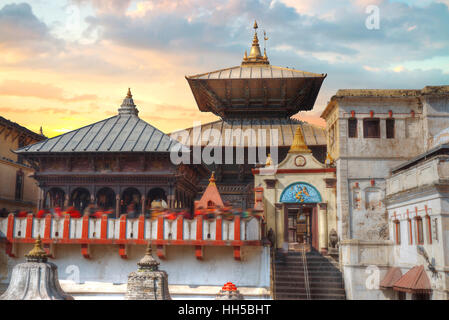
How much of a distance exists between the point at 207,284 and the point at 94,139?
38.0 feet

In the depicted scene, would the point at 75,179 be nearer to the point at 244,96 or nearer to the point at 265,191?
the point at 265,191

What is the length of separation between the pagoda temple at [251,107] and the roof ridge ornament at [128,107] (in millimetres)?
4471

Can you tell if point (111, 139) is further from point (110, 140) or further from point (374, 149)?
point (374, 149)

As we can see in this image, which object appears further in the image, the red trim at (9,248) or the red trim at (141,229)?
the red trim at (9,248)

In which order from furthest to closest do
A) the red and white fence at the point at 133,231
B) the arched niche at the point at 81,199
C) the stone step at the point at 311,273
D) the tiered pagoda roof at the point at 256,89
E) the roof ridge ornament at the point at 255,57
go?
1. the roof ridge ornament at the point at 255,57
2. the tiered pagoda roof at the point at 256,89
3. the arched niche at the point at 81,199
4. the stone step at the point at 311,273
5. the red and white fence at the point at 133,231

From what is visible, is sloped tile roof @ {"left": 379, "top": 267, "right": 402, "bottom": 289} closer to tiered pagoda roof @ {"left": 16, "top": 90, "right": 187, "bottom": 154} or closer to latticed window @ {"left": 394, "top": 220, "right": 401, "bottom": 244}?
latticed window @ {"left": 394, "top": 220, "right": 401, "bottom": 244}

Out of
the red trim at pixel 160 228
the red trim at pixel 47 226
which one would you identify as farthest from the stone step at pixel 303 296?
the red trim at pixel 47 226

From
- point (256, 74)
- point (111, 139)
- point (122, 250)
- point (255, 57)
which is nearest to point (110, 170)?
point (111, 139)

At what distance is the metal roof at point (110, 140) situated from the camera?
105ft

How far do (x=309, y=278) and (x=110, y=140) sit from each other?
14.5m

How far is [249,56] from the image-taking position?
4716 cm

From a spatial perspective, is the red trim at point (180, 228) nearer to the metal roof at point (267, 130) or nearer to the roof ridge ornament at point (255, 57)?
the metal roof at point (267, 130)

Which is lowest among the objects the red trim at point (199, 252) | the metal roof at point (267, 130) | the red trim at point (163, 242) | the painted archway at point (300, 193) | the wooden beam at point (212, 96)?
the red trim at point (199, 252)
